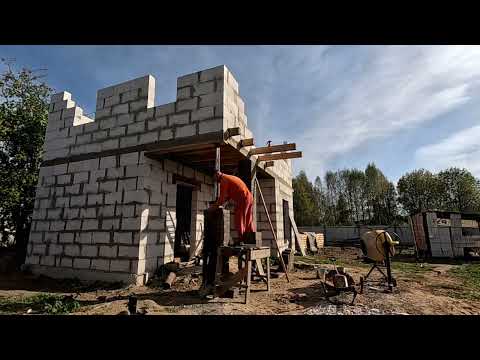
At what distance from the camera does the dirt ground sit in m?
4.33

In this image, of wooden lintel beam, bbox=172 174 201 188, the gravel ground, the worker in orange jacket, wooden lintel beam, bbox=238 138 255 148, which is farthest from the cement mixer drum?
wooden lintel beam, bbox=172 174 201 188

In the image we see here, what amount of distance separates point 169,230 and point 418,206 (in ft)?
129

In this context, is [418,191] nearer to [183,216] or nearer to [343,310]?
[183,216]

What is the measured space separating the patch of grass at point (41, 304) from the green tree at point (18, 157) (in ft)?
21.1

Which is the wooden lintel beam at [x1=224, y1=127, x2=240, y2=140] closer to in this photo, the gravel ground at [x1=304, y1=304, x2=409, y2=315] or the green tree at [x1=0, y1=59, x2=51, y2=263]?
the gravel ground at [x1=304, y1=304, x2=409, y2=315]

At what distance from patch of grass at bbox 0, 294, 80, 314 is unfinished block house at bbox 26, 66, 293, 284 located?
135 cm

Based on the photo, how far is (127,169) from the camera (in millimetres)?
6875

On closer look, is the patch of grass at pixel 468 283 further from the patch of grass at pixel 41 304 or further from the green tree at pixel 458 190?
the green tree at pixel 458 190

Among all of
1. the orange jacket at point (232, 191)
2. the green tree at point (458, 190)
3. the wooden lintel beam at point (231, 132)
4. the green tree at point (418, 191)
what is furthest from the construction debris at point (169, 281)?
the green tree at point (458, 190)

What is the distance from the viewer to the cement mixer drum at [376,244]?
221 inches

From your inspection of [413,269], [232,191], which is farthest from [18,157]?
A: [413,269]

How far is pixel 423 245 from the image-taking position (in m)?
13.5

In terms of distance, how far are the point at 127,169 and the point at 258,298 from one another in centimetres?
453
